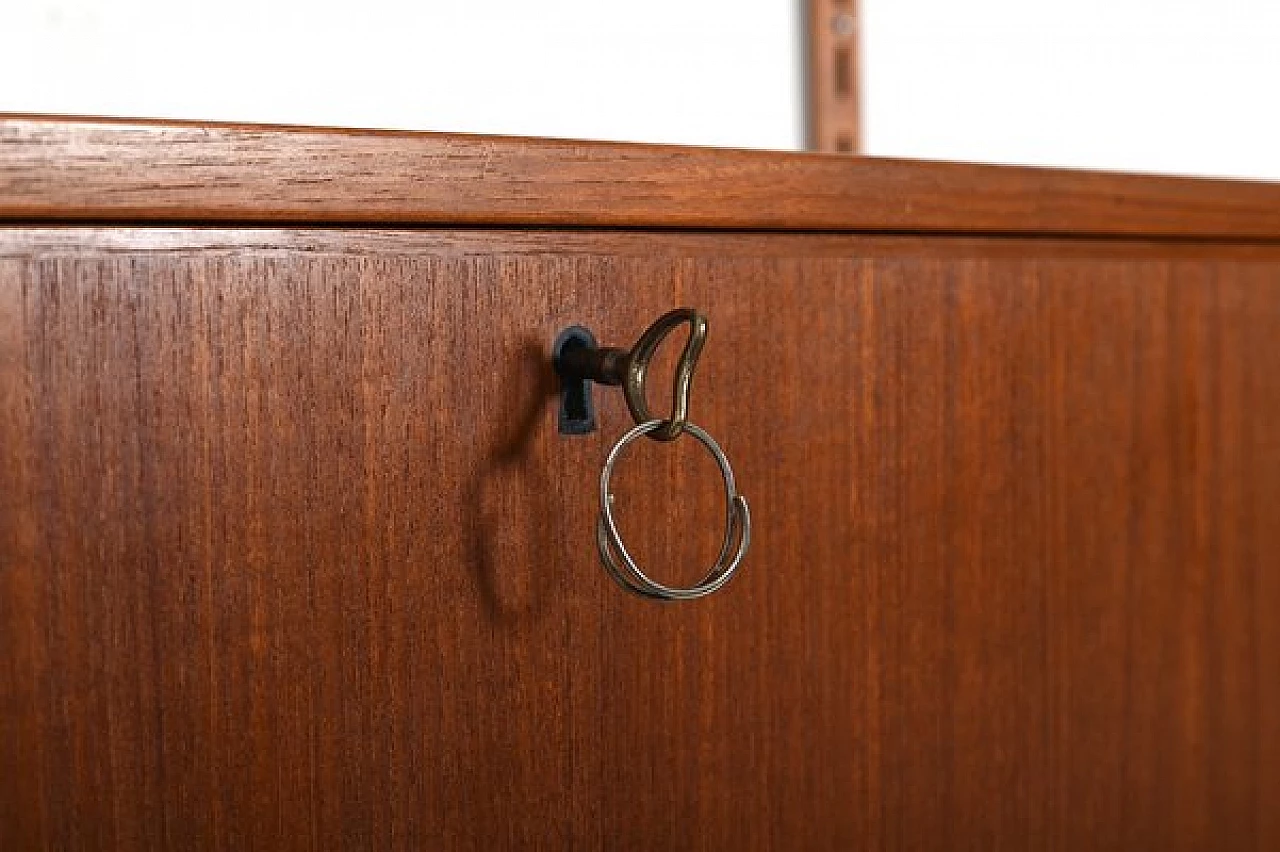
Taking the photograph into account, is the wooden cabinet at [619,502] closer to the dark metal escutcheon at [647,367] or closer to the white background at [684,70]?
the dark metal escutcheon at [647,367]

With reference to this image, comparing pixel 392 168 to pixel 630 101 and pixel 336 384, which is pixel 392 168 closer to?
pixel 336 384

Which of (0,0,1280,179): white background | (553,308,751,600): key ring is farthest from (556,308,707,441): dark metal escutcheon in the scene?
(0,0,1280,179): white background

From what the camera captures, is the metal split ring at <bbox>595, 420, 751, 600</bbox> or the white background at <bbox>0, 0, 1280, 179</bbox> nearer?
the metal split ring at <bbox>595, 420, 751, 600</bbox>

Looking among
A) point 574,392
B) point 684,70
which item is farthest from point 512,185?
point 684,70

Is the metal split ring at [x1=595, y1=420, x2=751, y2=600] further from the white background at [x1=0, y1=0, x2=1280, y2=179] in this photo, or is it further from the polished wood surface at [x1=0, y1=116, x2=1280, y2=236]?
the white background at [x1=0, y1=0, x2=1280, y2=179]

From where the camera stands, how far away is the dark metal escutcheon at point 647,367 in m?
0.32

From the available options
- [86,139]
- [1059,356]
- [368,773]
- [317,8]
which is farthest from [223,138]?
[317,8]

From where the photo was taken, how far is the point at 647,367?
1.09 ft

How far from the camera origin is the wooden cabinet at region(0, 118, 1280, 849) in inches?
11.5

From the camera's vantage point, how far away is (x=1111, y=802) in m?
0.44

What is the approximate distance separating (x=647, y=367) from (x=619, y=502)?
1.5 inches

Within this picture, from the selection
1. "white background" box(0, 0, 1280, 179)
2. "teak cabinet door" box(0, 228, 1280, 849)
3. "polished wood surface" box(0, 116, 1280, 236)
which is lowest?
"teak cabinet door" box(0, 228, 1280, 849)

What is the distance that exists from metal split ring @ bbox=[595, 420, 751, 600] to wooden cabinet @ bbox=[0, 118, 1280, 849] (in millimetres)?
18

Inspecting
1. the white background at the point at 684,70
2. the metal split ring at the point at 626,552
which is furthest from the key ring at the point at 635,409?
the white background at the point at 684,70
